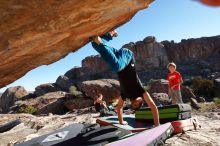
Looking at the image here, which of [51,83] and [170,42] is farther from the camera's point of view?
[170,42]

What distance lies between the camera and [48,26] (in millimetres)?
3902

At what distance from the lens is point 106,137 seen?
182 inches

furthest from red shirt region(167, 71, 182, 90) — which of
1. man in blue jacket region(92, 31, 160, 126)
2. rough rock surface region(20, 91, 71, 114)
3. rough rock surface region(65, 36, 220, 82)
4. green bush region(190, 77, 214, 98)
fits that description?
rough rock surface region(65, 36, 220, 82)

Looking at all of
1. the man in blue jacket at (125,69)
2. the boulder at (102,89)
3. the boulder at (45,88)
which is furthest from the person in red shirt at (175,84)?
the boulder at (45,88)

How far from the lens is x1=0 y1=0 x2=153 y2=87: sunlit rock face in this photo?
11.2 feet

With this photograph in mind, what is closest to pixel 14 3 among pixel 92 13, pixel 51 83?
pixel 92 13

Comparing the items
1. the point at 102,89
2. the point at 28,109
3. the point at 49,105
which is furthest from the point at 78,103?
the point at 28,109

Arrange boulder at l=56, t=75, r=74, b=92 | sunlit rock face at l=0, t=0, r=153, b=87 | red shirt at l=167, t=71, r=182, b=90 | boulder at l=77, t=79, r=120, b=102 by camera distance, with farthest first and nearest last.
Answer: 1. boulder at l=56, t=75, r=74, b=92
2. boulder at l=77, t=79, r=120, b=102
3. red shirt at l=167, t=71, r=182, b=90
4. sunlit rock face at l=0, t=0, r=153, b=87

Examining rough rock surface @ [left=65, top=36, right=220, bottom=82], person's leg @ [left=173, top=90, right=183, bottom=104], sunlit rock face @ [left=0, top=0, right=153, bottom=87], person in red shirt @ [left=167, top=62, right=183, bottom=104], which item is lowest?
person's leg @ [left=173, top=90, right=183, bottom=104]

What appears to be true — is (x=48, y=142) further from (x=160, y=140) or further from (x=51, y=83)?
(x=51, y=83)

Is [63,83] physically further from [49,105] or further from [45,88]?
[49,105]

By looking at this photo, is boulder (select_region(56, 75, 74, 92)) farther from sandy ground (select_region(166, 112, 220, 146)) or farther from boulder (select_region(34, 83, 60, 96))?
sandy ground (select_region(166, 112, 220, 146))

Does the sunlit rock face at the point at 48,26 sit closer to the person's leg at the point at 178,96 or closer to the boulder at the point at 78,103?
the person's leg at the point at 178,96

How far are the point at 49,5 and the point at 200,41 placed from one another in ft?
197
